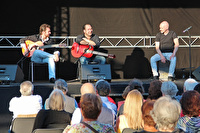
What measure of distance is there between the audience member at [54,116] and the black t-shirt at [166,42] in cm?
381

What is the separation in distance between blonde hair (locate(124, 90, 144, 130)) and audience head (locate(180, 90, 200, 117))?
39cm

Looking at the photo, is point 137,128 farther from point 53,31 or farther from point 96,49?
point 53,31

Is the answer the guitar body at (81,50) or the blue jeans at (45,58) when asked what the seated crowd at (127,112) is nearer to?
the blue jeans at (45,58)

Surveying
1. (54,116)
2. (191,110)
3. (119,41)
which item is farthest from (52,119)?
(119,41)

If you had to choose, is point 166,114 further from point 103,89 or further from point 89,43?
point 89,43

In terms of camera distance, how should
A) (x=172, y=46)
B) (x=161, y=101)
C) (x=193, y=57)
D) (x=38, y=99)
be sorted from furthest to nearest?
(x=193, y=57)
(x=172, y=46)
(x=38, y=99)
(x=161, y=101)

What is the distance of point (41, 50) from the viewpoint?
625 cm

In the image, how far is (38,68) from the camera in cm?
743

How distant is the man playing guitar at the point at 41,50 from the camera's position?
607cm

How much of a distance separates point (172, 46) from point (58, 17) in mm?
2717

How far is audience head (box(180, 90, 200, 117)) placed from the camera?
2.62 m

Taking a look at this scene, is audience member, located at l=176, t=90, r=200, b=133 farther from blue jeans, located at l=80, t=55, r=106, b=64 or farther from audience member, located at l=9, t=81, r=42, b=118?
blue jeans, located at l=80, t=55, r=106, b=64

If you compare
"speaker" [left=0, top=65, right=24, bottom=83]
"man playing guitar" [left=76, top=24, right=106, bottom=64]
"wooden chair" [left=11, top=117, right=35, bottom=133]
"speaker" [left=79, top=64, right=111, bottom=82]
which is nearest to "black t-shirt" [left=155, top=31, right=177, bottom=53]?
"man playing guitar" [left=76, top=24, right=106, bottom=64]

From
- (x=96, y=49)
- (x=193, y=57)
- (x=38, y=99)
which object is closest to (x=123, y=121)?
(x=38, y=99)
